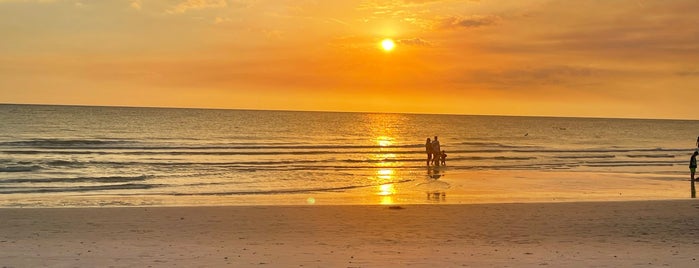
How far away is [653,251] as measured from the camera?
38.5 feet

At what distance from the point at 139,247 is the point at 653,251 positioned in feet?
30.8

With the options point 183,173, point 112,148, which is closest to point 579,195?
point 183,173

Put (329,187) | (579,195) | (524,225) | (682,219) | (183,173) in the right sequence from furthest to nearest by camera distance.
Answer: (183,173)
(329,187)
(579,195)
(682,219)
(524,225)

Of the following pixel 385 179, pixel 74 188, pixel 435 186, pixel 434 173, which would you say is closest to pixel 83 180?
pixel 74 188

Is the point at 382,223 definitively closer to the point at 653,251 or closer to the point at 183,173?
the point at 653,251

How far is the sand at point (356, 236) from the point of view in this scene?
35.4 feet

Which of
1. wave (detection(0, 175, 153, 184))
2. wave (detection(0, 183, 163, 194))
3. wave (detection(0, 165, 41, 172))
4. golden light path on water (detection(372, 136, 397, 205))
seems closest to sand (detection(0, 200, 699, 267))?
golden light path on water (detection(372, 136, 397, 205))

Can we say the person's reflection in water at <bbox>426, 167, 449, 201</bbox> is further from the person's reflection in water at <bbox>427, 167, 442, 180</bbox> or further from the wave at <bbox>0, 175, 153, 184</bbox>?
the wave at <bbox>0, 175, 153, 184</bbox>

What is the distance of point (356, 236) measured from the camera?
13.0 metres

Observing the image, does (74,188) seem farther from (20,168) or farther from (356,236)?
(356,236)

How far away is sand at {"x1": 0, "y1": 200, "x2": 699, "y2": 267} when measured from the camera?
10.8 metres

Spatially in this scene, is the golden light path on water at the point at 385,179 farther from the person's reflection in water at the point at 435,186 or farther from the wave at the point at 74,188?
the wave at the point at 74,188

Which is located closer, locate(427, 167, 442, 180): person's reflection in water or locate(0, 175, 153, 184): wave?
locate(0, 175, 153, 184): wave

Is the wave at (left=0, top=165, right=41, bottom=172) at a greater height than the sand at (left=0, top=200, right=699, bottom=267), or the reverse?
the wave at (left=0, top=165, right=41, bottom=172)
